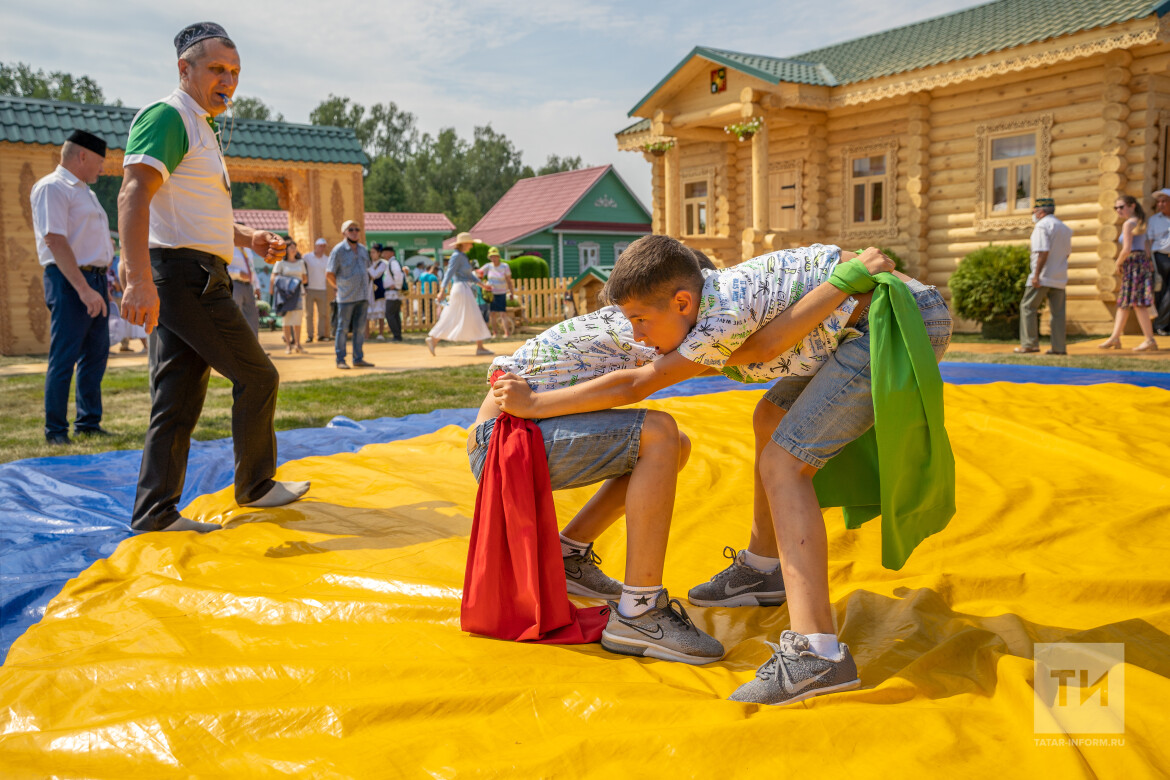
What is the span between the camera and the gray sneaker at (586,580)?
9.47ft

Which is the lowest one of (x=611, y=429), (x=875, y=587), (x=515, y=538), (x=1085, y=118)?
(x=875, y=587)

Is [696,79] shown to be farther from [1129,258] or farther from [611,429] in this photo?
[611,429]

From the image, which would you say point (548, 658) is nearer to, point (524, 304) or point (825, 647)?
point (825, 647)

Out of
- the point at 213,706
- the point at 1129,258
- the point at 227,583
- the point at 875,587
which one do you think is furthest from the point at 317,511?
the point at 1129,258

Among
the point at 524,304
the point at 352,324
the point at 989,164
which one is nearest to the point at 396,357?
the point at 352,324

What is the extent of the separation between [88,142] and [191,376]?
11.1 ft

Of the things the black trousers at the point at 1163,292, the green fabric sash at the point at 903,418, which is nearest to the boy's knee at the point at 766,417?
the green fabric sash at the point at 903,418

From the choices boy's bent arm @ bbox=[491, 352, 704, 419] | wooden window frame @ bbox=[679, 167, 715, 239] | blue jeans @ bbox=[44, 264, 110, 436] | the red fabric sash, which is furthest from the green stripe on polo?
wooden window frame @ bbox=[679, 167, 715, 239]

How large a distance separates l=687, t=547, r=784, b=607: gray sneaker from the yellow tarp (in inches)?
1.8

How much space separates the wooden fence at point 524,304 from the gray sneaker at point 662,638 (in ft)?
57.7

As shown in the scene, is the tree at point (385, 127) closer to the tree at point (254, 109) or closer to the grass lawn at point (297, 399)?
the tree at point (254, 109)

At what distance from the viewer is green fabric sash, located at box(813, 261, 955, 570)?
215 cm

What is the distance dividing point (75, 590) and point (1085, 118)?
1404 centimetres

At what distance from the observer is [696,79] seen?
16.1 meters
